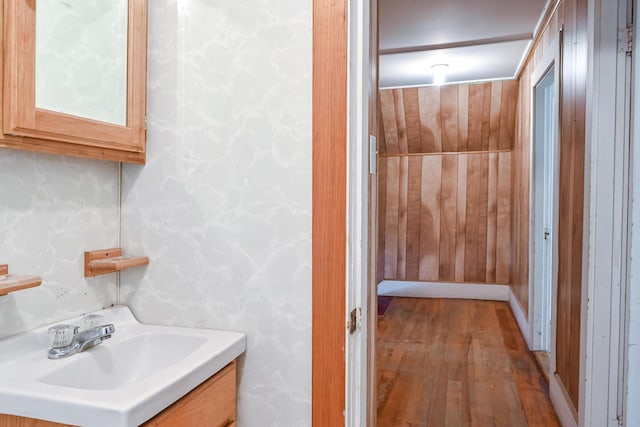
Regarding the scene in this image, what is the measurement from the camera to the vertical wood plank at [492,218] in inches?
200

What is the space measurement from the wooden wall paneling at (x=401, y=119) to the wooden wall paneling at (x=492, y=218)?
1024 mm

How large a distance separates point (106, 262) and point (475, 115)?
14.8 feet

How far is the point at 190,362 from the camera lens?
968 mm

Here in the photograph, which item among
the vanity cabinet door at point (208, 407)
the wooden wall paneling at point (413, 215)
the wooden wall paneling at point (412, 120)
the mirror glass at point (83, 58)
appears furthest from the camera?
the wooden wall paneling at point (413, 215)

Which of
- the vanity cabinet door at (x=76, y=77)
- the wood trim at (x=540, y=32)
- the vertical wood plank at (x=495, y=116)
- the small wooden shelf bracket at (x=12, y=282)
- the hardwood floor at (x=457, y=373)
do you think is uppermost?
the wood trim at (x=540, y=32)

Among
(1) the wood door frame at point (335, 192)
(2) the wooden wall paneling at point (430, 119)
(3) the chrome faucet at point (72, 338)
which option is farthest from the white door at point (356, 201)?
(2) the wooden wall paneling at point (430, 119)

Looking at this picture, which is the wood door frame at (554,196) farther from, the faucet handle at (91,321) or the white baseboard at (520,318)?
the faucet handle at (91,321)

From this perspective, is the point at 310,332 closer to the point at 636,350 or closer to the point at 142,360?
the point at 142,360

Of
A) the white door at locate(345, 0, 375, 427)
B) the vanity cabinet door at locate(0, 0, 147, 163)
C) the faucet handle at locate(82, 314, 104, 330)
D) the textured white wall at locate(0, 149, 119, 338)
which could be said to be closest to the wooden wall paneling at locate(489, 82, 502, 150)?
the white door at locate(345, 0, 375, 427)

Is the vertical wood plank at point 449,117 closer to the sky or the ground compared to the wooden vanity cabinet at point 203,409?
closer to the sky

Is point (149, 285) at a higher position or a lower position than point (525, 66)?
lower

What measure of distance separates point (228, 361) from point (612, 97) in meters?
1.79

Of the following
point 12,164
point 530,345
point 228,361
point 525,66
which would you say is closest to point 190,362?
point 228,361

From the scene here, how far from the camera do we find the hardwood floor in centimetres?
235
